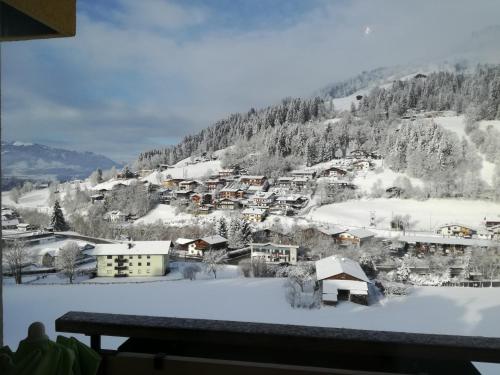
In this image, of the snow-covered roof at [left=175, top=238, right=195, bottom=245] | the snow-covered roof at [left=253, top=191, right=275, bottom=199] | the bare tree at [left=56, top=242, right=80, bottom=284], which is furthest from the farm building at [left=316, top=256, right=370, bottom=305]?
the bare tree at [left=56, top=242, right=80, bottom=284]

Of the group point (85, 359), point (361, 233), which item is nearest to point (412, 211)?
point (361, 233)

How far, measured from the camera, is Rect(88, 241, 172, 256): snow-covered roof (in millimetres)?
3240

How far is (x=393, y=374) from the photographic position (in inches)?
36.5

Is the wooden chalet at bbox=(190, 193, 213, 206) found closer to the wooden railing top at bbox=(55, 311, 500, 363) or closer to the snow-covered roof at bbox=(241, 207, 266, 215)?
the snow-covered roof at bbox=(241, 207, 266, 215)

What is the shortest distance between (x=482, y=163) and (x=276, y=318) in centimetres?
213

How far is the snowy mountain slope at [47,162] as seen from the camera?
124 inches

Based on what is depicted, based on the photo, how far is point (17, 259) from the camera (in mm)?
3188

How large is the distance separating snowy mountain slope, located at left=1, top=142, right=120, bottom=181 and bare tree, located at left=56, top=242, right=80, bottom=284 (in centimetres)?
68

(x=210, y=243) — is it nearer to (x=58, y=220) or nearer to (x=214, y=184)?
(x=214, y=184)

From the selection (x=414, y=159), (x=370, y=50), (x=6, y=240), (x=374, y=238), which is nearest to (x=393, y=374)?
(x=374, y=238)

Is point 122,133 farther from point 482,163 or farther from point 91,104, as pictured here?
point 482,163

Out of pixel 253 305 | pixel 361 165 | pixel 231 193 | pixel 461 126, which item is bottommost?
pixel 253 305

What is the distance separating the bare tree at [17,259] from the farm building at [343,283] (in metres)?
2.54

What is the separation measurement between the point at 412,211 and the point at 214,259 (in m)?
1.75
